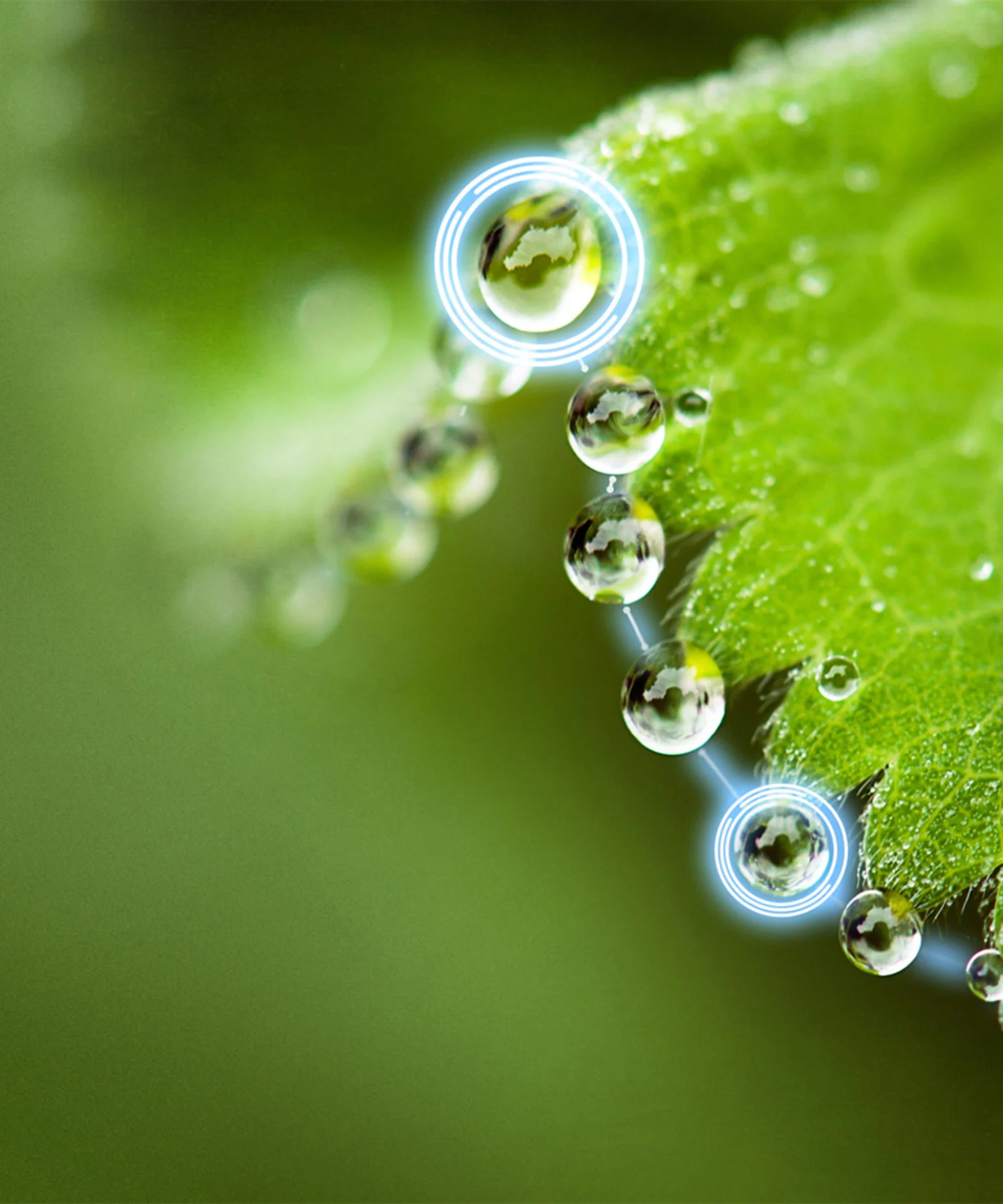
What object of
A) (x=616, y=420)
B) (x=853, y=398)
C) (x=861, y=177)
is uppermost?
(x=861, y=177)

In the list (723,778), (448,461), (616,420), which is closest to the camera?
(616,420)

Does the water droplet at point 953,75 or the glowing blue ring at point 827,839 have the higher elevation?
the water droplet at point 953,75

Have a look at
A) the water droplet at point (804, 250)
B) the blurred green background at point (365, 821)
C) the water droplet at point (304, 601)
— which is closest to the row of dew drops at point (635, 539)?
the water droplet at point (804, 250)

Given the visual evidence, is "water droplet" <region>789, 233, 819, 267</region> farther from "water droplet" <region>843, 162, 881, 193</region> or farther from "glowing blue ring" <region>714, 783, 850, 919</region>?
"glowing blue ring" <region>714, 783, 850, 919</region>

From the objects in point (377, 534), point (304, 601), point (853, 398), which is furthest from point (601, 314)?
point (304, 601)

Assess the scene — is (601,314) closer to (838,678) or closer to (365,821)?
(838,678)

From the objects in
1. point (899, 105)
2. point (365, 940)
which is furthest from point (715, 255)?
Answer: point (365, 940)

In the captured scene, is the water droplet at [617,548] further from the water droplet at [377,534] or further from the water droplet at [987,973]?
the water droplet at [377,534]

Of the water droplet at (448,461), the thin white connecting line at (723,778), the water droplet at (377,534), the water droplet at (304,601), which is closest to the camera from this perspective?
the thin white connecting line at (723,778)
